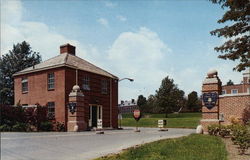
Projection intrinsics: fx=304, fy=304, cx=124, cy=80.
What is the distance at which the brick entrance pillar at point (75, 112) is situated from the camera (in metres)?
24.0

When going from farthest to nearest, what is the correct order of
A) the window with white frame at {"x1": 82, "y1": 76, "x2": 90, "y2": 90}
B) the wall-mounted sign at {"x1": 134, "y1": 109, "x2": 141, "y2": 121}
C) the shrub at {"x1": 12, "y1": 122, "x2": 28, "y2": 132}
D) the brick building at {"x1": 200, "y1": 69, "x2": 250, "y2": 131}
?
1. the window with white frame at {"x1": 82, "y1": 76, "x2": 90, "y2": 90}
2. the wall-mounted sign at {"x1": 134, "y1": 109, "x2": 141, "y2": 121}
3. the shrub at {"x1": 12, "y1": 122, "x2": 28, "y2": 132}
4. the brick building at {"x1": 200, "y1": 69, "x2": 250, "y2": 131}

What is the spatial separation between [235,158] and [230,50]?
11315mm

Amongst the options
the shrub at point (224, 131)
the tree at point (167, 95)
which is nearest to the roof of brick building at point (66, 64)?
the shrub at point (224, 131)

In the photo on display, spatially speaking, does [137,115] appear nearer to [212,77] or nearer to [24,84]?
[212,77]

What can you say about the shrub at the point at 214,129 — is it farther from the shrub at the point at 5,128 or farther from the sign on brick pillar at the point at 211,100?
the shrub at the point at 5,128

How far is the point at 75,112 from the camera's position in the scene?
79.2ft

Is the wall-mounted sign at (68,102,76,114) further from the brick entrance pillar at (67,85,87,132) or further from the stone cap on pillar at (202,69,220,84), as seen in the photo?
the stone cap on pillar at (202,69,220,84)

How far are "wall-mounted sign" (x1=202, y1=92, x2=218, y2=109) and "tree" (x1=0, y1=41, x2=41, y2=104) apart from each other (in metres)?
37.7

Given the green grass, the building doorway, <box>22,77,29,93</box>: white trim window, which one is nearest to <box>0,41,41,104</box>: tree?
<box>22,77,29,93</box>: white trim window

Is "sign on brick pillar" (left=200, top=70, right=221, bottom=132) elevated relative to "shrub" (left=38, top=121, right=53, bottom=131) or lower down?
elevated

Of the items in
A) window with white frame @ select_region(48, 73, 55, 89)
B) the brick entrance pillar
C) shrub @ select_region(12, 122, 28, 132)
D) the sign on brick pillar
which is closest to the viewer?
the sign on brick pillar

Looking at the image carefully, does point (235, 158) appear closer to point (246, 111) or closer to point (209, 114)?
point (246, 111)

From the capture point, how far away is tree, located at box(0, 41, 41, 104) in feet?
161

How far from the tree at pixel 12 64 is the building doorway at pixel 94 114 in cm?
2327
